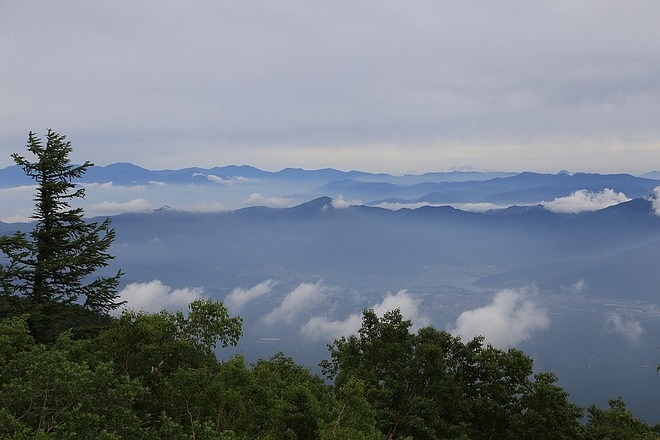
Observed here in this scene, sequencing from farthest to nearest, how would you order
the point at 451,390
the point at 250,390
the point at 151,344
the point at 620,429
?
the point at 620,429 → the point at 451,390 → the point at 250,390 → the point at 151,344

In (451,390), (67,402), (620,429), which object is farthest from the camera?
(620,429)

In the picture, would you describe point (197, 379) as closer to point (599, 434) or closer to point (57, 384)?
point (57, 384)

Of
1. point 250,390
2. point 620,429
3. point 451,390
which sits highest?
point 250,390

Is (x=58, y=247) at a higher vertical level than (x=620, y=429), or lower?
higher

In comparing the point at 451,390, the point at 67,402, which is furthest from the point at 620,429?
the point at 67,402

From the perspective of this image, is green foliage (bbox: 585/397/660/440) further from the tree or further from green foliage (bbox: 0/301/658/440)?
the tree

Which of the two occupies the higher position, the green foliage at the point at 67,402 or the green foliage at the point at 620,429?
the green foliage at the point at 67,402

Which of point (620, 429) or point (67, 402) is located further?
point (620, 429)

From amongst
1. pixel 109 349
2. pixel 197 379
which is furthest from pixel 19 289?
pixel 197 379

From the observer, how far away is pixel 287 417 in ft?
56.7

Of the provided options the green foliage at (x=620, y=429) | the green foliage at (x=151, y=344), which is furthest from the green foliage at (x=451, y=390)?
the green foliage at (x=151, y=344)

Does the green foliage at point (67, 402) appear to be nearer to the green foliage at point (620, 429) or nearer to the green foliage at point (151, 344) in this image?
the green foliage at point (151, 344)

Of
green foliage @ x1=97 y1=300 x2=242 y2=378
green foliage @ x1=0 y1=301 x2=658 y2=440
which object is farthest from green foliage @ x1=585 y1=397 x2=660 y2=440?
green foliage @ x1=97 y1=300 x2=242 y2=378

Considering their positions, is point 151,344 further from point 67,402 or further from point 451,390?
point 451,390
